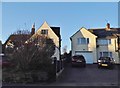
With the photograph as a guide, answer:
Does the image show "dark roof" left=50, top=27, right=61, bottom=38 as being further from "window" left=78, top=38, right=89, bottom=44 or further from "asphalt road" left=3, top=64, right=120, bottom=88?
"asphalt road" left=3, top=64, right=120, bottom=88

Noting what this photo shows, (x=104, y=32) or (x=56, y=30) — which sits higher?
(x=56, y=30)

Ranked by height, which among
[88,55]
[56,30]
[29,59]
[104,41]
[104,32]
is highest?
[56,30]

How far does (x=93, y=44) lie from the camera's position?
157 ft

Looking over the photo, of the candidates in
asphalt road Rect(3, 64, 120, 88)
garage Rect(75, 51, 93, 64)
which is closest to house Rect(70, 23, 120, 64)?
garage Rect(75, 51, 93, 64)

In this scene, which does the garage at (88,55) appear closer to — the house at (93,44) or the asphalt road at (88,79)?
the house at (93,44)

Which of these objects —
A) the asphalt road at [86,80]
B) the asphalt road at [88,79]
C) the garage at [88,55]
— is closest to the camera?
the asphalt road at [86,80]

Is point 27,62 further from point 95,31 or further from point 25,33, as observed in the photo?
point 95,31

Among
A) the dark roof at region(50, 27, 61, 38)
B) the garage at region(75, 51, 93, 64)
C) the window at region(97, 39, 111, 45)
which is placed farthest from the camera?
the dark roof at region(50, 27, 61, 38)

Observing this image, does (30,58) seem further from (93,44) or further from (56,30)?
(56,30)

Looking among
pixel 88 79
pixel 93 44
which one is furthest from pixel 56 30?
pixel 88 79

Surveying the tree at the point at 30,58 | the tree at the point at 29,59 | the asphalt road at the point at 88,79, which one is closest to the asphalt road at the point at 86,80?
the asphalt road at the point at 88,79

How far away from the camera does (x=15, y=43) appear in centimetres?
2016

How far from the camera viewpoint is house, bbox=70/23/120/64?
47.6m

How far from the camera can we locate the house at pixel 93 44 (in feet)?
156
